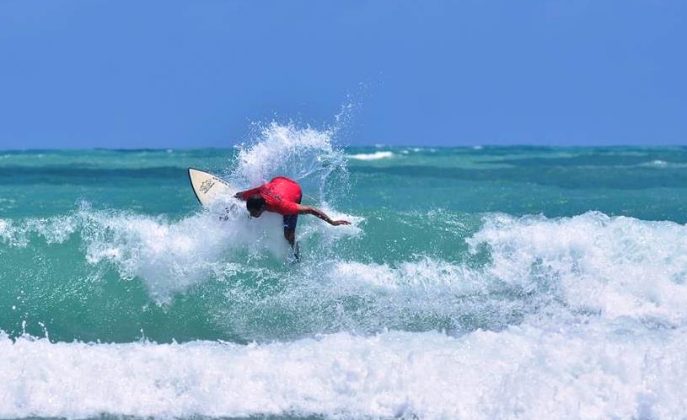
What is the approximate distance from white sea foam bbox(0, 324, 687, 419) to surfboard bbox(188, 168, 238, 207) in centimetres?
233

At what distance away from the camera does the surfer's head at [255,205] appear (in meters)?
8.88

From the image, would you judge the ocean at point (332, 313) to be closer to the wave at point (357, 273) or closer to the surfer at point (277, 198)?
the wave at point (357, 273)

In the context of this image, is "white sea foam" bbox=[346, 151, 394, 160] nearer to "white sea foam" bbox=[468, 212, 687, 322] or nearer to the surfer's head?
"white sea foam" bbox=[468, 212, 687, 322]

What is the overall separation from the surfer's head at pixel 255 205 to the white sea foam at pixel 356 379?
1.57m

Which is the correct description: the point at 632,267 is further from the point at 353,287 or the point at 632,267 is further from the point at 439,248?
the point at 353,287

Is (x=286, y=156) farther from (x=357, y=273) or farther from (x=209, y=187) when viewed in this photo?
(x=357, y=273)

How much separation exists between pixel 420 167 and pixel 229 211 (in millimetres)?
17634

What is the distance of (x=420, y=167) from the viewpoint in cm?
2683

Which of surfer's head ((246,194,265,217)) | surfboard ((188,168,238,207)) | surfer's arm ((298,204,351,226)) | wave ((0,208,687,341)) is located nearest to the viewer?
surfer's arm ((298,204,351,226))

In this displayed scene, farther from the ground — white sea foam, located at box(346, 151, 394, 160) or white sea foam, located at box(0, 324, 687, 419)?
white sea foam, located at box(346, 151, 394, 160)

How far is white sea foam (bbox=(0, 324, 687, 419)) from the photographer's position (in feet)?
22.0

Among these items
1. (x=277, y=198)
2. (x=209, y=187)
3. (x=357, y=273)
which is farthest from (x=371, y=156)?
(x=277, y=198)

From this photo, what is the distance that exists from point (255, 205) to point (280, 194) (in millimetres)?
299

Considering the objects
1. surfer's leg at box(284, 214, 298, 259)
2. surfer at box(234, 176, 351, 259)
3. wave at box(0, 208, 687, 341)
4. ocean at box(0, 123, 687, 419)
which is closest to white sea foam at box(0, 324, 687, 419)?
ocean at box(0, 123, 687, 419)
